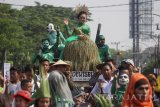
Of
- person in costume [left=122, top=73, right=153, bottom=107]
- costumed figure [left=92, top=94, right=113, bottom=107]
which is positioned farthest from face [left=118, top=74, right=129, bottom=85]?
person in costume [left=122, top=73, right=153, bottom=107]

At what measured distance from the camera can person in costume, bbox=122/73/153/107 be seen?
7.78m

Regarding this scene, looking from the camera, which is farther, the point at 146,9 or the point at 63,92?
the point at 146,9

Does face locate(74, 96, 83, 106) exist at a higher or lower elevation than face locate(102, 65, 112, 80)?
lower

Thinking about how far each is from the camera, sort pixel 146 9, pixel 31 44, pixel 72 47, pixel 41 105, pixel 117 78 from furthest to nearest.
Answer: pixel 146 9 < pixel 31 44 < pixel 72 47 < pixel 117 78 < pixel 41 105

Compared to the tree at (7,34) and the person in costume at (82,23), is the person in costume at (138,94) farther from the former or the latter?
the tree at (7,34)

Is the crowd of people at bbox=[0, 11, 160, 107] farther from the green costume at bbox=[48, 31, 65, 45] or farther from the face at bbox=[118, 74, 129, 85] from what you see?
the green costume at bbox=[48, 31, 65, 45]

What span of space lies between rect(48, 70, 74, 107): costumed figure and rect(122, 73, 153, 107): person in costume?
1223mm

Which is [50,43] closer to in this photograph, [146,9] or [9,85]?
[9,85]

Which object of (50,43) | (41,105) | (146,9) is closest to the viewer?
(41,105)

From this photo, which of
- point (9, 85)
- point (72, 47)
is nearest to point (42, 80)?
point (9, 85)

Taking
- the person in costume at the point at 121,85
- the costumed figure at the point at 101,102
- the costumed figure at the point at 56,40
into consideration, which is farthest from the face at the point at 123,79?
the costumed figure at the point at 56,40

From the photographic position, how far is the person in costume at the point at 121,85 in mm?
9766

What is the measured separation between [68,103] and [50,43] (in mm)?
7114

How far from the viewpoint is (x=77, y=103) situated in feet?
30.1
